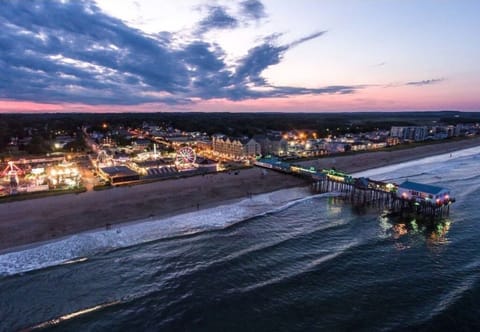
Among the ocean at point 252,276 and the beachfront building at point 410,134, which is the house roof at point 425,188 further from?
the beachfront building at point 410,134

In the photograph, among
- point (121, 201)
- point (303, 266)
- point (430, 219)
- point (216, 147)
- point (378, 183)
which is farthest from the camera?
point (216, 147)

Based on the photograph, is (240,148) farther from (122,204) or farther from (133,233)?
(133,233)

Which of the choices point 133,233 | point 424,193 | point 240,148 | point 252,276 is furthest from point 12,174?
point 424,193

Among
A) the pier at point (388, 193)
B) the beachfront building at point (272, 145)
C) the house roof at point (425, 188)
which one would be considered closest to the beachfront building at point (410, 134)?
the beachfront building at point (272, 145)

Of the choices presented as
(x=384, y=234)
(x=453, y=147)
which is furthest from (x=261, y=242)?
(x=453, y=147)

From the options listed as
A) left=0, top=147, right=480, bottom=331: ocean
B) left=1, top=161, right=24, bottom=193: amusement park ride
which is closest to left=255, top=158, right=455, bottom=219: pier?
left=0, top=147, right=480, bottom=331: ocean

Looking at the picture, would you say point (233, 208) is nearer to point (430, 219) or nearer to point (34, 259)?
point (34, 259)
